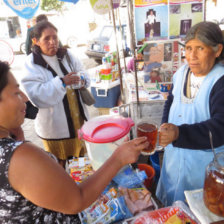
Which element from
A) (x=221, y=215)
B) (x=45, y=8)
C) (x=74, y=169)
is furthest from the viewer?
(x=45, y=8)

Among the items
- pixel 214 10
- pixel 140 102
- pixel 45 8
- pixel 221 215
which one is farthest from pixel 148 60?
pixel 45 8

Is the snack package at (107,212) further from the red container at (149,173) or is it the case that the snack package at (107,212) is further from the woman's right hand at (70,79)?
the woman's right hand at (70,79)

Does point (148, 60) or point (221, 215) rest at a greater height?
point (148, 60)

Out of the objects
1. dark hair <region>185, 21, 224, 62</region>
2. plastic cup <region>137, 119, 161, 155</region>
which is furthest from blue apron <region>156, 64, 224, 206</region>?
plastic cup <region>137, 119, 161, 155</region>

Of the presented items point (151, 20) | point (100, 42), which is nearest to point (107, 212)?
point (151, 20)

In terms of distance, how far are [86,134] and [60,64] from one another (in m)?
1.56

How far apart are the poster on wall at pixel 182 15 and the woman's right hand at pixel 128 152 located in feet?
7.64

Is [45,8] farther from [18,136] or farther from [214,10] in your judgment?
[18,136]

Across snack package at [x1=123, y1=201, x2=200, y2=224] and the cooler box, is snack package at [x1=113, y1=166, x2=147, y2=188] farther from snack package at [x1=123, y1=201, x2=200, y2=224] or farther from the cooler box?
the cooler box

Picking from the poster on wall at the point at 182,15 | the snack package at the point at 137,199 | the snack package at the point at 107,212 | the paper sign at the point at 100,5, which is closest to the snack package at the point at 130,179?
the snack package at the point at 137,199

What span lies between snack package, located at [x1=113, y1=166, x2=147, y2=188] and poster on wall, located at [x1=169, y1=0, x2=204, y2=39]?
2220 mm

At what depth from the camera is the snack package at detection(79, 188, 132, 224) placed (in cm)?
134

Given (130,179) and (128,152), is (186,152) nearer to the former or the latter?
(130,179)

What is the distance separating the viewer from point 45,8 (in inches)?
770
